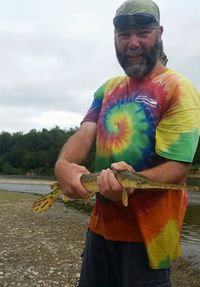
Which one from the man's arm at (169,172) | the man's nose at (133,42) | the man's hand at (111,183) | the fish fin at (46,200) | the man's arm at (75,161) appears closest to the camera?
the man's hand at (111,183)

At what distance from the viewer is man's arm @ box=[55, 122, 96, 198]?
132 inches

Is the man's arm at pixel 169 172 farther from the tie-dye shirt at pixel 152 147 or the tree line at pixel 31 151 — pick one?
the tree line at pixel 31 151

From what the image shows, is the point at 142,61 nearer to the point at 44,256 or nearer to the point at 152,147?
the point at 152,147

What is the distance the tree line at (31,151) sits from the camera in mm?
142000

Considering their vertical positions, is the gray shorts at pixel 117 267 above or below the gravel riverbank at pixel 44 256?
above

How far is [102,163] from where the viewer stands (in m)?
3.64

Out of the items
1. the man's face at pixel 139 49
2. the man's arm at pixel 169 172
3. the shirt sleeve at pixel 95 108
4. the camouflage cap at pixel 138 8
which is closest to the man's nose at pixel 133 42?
the man's face at pixel 139 49

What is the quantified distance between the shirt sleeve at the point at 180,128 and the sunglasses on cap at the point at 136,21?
0.55m

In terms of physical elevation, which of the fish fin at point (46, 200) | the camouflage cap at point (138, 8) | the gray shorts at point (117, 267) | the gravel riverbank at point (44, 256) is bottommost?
the gravel riverbank at point (44, 256)

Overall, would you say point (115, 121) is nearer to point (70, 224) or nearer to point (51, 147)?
point (70, 224)

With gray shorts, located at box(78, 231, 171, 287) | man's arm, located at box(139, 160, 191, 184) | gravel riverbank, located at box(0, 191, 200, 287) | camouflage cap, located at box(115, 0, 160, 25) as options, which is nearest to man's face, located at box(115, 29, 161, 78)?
camouflage cap, located at box(115, 0, 160, 25)

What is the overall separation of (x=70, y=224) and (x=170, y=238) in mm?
20072

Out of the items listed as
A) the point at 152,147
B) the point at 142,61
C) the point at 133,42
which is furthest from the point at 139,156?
the point at 133,42

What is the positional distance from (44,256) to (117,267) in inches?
425
